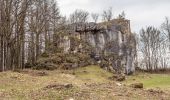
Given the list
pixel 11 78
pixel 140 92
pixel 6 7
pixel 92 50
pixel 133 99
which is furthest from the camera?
pixel 92 50

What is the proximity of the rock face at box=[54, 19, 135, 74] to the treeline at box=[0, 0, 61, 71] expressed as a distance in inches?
96.9

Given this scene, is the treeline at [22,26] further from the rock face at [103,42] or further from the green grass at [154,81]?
the green grass at [154,81]

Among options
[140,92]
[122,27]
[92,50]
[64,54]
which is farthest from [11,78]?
[122,27]

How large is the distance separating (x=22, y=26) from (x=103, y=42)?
1420cm

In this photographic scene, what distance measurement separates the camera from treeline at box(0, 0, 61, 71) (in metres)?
35.1

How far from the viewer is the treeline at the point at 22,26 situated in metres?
35.1

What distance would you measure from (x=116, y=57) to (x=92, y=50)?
318 centimetres

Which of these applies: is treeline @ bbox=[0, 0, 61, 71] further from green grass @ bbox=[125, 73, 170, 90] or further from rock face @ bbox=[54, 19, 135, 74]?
green grass @ bbox=[125, 73, 170, 90]

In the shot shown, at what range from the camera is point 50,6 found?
47438mm

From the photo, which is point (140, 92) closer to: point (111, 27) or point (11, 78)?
point (11, 78)

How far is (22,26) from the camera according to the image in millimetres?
37094

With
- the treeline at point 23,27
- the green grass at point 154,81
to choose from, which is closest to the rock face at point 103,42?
the treeline at point 23,27

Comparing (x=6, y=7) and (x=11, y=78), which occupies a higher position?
(x=6, y=7)

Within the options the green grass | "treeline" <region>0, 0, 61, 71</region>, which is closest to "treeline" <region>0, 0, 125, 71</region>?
"treeline" <region>0, 0, 61, 71</region>
